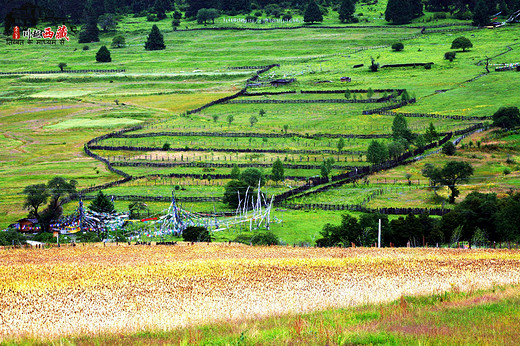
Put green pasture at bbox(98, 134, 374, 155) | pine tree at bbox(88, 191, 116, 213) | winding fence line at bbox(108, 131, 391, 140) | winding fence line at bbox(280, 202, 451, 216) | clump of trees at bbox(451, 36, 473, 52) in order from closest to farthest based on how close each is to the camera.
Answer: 1. winding fence line at bbox(280, 202, 451, 216)
2. pine tree at bbox(88, 191, 116, 213)
3. green pasture at bbox(98, 134, 374, 155)
4. winding fence line at bbox(108, 131, 391, 140)
5. clump of trees at bbox(451, 36, 473, 52)

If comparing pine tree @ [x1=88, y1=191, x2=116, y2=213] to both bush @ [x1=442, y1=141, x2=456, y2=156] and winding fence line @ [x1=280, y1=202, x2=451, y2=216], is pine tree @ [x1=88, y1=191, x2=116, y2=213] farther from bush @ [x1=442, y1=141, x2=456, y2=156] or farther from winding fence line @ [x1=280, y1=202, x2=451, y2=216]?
bush @ [x1=442, y1=141, x2=456, y2=156]

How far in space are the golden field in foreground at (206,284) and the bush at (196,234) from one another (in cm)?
2114

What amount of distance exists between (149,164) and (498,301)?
79178mm

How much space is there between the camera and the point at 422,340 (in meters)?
18.3

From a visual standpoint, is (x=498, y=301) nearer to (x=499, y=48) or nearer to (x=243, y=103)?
(x=243, y=103)

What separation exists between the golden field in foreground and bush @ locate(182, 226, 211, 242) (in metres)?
21.1

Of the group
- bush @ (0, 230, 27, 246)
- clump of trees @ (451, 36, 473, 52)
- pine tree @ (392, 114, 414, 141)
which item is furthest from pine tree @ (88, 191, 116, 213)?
clump of trees @ (451, 36, 473, 52)

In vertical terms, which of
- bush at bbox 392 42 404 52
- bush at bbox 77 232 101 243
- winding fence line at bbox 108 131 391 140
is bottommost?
bush at bbox 77 232 101 243

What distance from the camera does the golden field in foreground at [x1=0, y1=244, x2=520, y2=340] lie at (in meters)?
23.1

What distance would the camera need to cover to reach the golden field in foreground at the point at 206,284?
23125mm

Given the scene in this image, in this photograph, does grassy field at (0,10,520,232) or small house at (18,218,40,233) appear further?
grassy field at (0,10,520,232)

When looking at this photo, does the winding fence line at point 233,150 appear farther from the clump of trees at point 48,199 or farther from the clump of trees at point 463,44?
the clump of trees at point 463,44

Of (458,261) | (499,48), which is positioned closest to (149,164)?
(458,261)

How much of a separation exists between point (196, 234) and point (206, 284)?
31884mm
